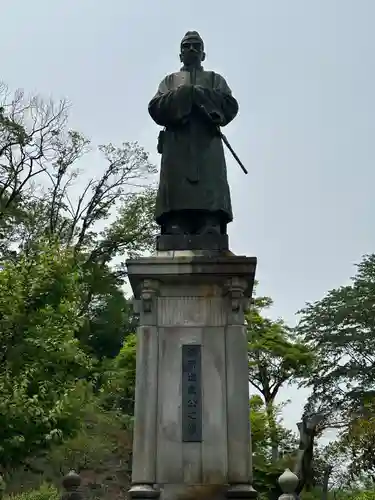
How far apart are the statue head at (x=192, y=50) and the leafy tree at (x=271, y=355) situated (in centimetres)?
1845

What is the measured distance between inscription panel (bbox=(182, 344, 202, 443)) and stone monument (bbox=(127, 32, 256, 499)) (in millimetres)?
11

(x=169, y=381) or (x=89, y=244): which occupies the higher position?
(x=89, y=244)

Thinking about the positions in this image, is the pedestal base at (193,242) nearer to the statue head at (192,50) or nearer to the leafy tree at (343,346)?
the statue head at (192,50)

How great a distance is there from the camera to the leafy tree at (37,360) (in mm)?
12461

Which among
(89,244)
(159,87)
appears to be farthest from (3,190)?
(159,87)

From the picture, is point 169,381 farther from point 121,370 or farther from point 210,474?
point 121,370

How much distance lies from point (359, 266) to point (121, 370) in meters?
16.4

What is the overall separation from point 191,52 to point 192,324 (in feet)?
12.1

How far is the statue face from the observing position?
8953 mm

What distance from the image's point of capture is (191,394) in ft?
23.9

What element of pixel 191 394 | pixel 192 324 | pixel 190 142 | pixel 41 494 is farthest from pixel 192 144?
pixel 41 494

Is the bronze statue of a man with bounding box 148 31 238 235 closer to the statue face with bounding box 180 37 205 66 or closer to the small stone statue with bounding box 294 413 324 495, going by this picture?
the statue face with bounding box 180 37 205 66

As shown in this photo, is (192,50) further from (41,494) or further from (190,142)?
(41,494)

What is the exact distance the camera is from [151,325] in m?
7.55
